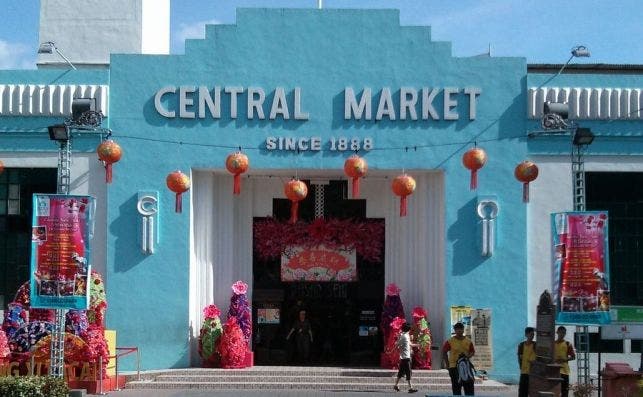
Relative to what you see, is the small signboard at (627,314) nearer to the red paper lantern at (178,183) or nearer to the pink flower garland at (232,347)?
the pink flower garland at (232,347)

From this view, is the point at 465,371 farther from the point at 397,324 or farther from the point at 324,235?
the point at 324,235

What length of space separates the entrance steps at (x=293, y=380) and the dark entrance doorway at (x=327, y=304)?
6.16 feet

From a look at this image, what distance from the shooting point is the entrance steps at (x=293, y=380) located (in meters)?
21.2

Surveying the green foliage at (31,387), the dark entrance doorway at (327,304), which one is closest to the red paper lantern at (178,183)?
the dark entrance doorway at (327,304)

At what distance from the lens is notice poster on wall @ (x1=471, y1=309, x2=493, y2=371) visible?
22.3 metres

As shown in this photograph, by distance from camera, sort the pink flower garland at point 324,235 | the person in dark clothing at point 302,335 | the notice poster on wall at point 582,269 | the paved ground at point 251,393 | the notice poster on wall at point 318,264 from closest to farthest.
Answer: the notice poster on wall at point 582,269 < the paved ground at point 251,393 < the person in dark clothing at point 302,335 < the pink flower garland at point 324,235 < the notice poster on wall at point 318,264

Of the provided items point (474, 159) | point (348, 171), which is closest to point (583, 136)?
point (474, 159)

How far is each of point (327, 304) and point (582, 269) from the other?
832 cm

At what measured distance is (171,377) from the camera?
21641mm

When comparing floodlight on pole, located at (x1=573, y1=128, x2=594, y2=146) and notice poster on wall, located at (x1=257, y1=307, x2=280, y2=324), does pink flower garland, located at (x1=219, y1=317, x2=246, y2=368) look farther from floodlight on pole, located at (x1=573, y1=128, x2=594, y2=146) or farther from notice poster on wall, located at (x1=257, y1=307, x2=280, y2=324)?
floodlight on pole, located at (x1=573, y1=128, x2=594, y2=146)

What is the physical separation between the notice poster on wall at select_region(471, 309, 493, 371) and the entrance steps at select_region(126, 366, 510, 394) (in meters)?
0.43

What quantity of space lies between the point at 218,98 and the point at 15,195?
556 cm

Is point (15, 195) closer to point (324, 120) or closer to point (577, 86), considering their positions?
point (324, 120)

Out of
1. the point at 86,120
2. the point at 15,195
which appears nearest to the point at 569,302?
the point at 86,120
